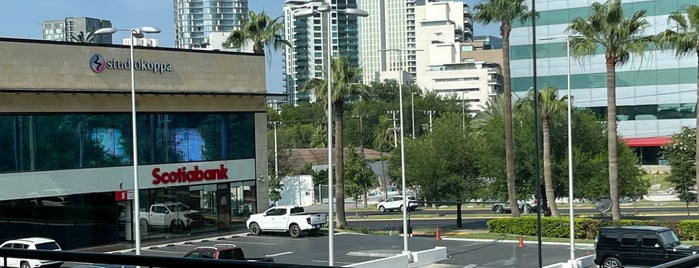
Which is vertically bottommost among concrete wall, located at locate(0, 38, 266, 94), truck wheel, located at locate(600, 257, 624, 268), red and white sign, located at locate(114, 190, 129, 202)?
truck wheel, located at locate(600, 257, 624, 268)

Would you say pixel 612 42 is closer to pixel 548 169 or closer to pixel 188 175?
pixel 548 169

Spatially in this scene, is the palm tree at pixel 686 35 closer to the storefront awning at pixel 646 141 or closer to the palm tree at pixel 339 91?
the palm tree at pixel 339 91

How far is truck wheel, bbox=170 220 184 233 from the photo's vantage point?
145 feet

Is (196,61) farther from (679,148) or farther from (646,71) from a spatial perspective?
(646,71)

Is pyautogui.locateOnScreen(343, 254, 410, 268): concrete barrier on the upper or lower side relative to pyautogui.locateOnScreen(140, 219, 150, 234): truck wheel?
lower

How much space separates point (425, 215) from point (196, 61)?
27073 mm

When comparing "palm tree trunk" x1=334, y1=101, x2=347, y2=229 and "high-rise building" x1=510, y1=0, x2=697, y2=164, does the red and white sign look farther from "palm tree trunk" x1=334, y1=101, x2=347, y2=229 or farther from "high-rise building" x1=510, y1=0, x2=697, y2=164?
"high-rise building" x1=510, y1=0, x2=697, y2=164

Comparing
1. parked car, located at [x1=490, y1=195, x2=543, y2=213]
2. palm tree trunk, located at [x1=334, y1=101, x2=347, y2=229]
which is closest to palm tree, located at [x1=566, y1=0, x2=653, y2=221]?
parked car, located at [x1=490, y1=195, x2=543, y2=213]

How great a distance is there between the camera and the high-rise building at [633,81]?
3115 inches

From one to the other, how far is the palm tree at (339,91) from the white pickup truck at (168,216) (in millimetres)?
9266

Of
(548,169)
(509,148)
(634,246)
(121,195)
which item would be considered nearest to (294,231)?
(121,195)

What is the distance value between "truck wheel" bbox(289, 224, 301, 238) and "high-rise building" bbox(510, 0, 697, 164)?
1568 inches

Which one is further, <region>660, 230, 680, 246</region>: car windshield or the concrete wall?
the concrete wall

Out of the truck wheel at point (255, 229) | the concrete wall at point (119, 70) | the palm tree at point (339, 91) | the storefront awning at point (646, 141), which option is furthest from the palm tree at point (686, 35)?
the storefront awning at point (646, 141)
